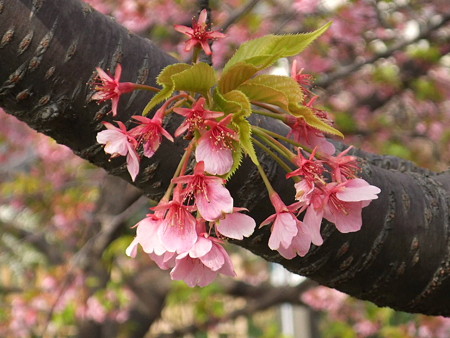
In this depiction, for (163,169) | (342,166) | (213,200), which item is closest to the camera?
(213,200)

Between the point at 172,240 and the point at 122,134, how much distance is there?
0.15 metres

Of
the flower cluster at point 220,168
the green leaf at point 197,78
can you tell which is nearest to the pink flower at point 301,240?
the flower cluster at point 220,168

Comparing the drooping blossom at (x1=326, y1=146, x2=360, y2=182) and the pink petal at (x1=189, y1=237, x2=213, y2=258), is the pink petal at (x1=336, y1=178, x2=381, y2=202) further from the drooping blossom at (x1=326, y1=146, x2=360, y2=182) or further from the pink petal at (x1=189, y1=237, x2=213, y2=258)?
the pink petal at (x1=189, y1=237, x2=213, y2=258)

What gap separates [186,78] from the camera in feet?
2.46

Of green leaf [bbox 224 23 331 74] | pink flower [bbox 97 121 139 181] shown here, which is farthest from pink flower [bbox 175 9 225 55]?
pink flower [bbox 97 121 139 181]

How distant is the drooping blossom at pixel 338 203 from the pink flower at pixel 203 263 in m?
0.12

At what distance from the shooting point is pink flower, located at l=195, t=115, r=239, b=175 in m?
0.74

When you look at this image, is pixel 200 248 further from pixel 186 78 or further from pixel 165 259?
pixel 186 78

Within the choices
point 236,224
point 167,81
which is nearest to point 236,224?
point 236,224

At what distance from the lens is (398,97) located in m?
5.41

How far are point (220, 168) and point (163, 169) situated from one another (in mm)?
238

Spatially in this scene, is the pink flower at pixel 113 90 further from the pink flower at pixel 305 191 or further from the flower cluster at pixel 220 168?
the pink flower at pixel 305 191

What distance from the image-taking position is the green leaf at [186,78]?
0.74m

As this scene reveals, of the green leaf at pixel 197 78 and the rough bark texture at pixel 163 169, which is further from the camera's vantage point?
the rough bark texture at pixel 163 169
